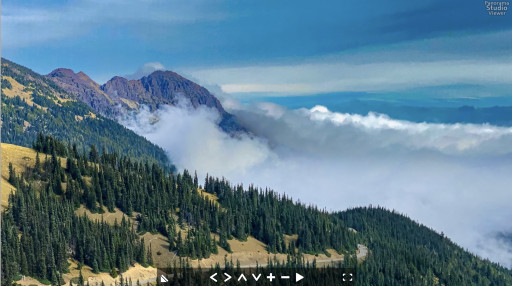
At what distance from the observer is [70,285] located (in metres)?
197

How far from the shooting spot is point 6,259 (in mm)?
198000

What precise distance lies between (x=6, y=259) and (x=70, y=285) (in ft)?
95.0

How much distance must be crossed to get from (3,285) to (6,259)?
49.2 ft

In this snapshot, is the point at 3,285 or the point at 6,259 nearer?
the point at 3,285

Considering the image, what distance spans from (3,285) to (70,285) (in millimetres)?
24567

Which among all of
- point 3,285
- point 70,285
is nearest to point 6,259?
point 3,285

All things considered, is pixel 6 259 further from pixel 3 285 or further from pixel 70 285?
pixel 70 285

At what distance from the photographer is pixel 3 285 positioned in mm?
185875
